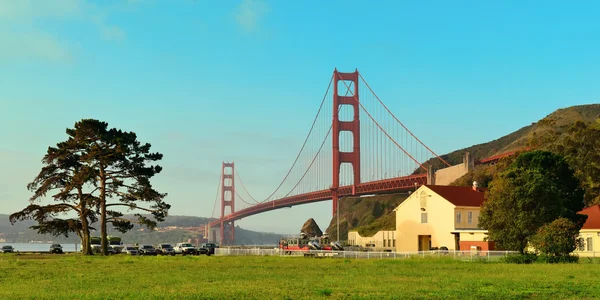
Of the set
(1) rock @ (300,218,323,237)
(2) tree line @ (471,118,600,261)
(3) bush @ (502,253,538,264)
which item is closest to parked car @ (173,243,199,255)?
(2) tree line @ (471,118,600,261)

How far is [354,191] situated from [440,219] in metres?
46.0

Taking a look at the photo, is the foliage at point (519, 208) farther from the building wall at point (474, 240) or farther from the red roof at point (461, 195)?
the red roof at point (461, 195)

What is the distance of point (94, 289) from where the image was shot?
25469mm

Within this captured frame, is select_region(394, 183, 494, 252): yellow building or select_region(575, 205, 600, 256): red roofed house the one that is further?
select_region(394, 183, 494, 252): yellow building

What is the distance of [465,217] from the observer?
253 ft

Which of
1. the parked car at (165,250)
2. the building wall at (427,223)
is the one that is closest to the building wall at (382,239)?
the building wall at (427,223)

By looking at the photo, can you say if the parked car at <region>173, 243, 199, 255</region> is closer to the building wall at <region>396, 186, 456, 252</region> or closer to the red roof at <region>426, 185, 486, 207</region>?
the building wall at <region>396, 186, 456, 252</region>

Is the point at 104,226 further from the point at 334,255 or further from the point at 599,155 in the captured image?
the point at 599,155

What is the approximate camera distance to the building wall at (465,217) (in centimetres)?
7625

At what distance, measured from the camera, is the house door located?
80.9 meters

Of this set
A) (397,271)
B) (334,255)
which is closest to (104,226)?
(334,255)

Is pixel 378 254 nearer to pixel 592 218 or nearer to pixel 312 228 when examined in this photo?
pixel 592 218

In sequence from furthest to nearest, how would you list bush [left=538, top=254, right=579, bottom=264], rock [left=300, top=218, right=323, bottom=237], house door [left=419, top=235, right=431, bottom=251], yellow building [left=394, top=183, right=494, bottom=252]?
rock [left=300, top=218, right=323, bottom=237], house door [left=419, top=235, right=431, bottom=251], yellow building [left=394, top=183, right=494, bottom=252], bush [left=538, top=254, right=579, bottom=264]

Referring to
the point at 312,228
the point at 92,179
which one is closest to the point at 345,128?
the point at 312,228
